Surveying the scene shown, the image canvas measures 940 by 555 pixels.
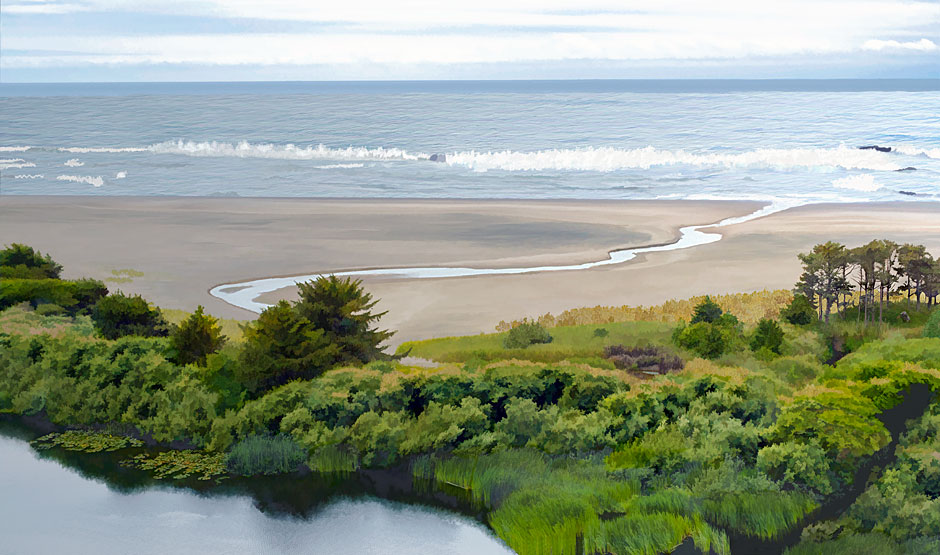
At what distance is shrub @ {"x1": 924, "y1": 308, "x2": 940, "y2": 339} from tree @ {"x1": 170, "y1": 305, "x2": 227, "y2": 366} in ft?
37.2

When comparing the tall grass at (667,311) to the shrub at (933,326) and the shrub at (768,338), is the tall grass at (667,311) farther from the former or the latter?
the shrub at (933,326)

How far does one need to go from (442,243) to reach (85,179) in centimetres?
2802

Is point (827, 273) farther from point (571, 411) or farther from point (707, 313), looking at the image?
point (571, 411)

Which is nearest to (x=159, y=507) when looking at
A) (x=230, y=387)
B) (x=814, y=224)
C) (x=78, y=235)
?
(x=230, y=387)

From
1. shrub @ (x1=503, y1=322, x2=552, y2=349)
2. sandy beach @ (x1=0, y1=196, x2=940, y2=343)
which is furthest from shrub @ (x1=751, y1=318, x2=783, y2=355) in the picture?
sandy beach @ (x1=0, y1=196, x2=940, y2=343)

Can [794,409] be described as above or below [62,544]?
above

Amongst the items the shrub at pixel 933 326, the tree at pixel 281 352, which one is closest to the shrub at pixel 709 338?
the shrub at pixel 933 326

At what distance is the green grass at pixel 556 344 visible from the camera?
15094 mm

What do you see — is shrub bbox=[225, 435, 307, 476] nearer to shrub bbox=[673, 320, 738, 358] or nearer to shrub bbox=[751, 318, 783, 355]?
shrub bbox=[673, 320, 738, 358]

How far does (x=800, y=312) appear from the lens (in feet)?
52.7

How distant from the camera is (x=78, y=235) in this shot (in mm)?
A: 29781

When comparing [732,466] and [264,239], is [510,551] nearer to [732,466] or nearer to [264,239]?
[732,466]

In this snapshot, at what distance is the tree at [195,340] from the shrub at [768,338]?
865 cm

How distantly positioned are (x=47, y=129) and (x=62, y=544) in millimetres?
71638
